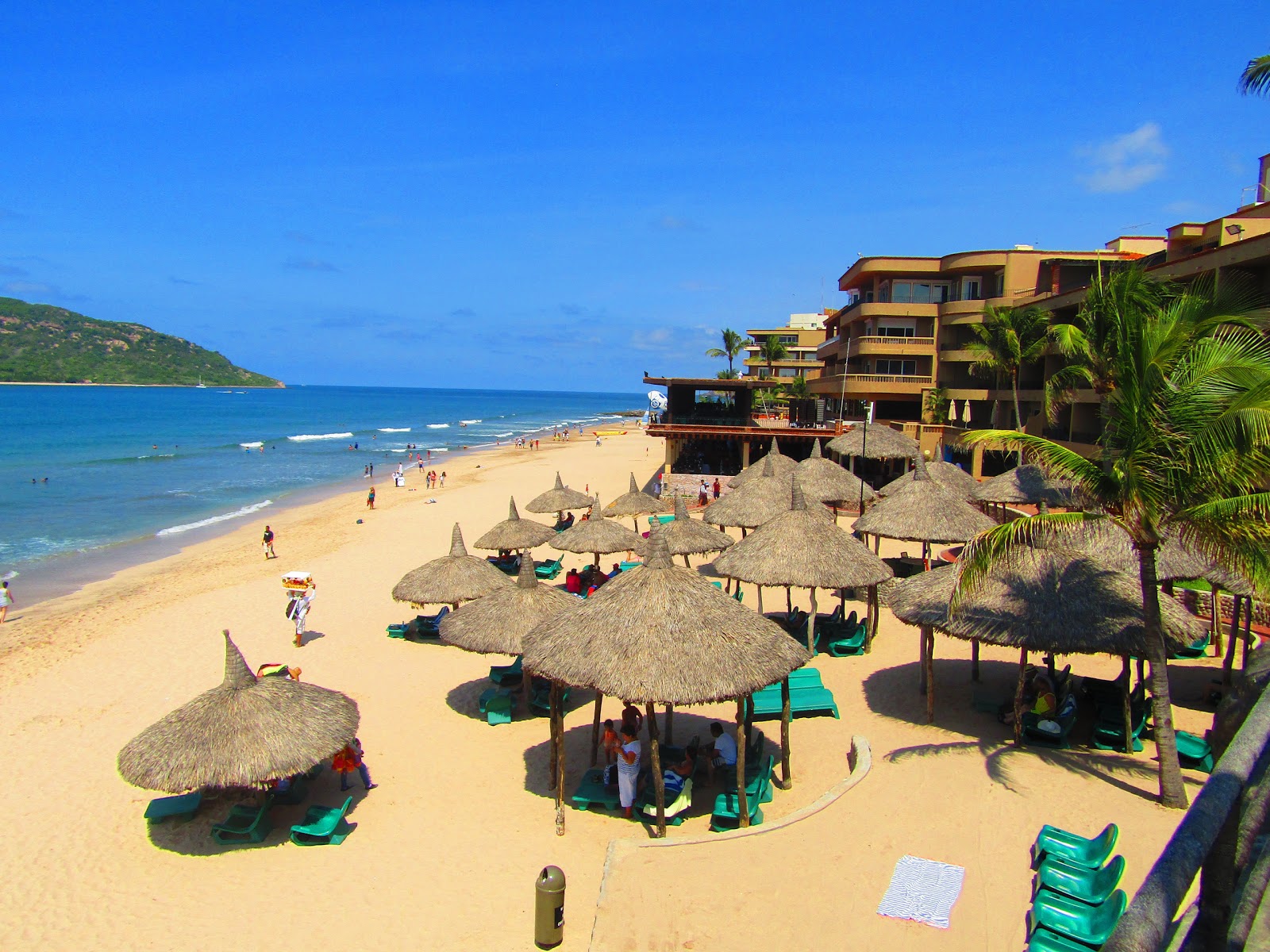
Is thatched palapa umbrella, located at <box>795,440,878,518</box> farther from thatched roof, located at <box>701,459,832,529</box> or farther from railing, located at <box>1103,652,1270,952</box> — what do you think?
railing, located at <box>1103,652,1270,952</box>

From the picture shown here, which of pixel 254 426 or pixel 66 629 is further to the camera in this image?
pixel 254 426

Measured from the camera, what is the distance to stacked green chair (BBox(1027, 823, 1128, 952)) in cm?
531

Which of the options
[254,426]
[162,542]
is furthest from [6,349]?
[162,542]

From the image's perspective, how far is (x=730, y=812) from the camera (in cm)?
815

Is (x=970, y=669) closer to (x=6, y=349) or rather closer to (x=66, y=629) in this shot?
(x=66, y=629)

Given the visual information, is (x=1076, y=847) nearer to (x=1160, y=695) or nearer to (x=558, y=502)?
(x=1160, y=695)

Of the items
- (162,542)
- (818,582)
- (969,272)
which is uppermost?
(969,272)

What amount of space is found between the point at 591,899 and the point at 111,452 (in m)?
66.0

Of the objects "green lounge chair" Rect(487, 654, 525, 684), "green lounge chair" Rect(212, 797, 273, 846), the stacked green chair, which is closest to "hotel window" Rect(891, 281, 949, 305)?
"green lounge chair" Rect(487, 654, 525, 684)

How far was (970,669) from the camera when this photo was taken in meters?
12.6

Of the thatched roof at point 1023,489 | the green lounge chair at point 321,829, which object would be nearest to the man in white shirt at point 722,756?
the green lounge chair at point 321,829

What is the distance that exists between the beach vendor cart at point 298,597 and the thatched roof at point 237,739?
6.57 m

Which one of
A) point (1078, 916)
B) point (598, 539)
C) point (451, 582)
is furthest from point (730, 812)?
point (598, 539)

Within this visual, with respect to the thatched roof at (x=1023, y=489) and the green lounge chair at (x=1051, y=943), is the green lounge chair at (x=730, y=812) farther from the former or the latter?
the thatched roof at (x=1023, y=489)
